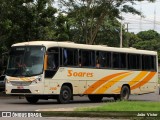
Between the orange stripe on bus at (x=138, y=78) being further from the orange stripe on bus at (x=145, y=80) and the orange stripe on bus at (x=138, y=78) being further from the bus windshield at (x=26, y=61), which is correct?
the bus windshield at (x=26, y=61)

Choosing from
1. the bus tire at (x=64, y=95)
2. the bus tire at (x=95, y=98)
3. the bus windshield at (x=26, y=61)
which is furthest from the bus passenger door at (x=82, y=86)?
the bus windshield at (x=26, y=61)

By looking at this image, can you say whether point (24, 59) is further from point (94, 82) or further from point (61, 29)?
point (61, 29)

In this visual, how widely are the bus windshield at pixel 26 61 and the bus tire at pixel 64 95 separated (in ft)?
5.89

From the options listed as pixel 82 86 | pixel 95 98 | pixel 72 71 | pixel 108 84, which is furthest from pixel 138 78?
pixel 72 71

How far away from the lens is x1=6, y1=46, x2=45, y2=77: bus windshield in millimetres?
23078

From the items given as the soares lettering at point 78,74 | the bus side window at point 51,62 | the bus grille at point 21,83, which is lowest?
the bus grille at point 21,83

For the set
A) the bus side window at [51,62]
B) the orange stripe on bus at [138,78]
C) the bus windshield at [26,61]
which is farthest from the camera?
the orange stripe on bus at [138,78]

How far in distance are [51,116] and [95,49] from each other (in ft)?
34.5

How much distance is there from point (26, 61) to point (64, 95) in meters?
2.61

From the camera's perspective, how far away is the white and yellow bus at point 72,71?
23.1 metres

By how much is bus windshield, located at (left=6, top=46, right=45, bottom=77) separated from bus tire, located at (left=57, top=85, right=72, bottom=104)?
5.89ft

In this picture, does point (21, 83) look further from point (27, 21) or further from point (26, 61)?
point (27, 21)

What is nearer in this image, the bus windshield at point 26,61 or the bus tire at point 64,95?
the bus windshield at point 26,61

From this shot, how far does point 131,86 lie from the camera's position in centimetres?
2850
